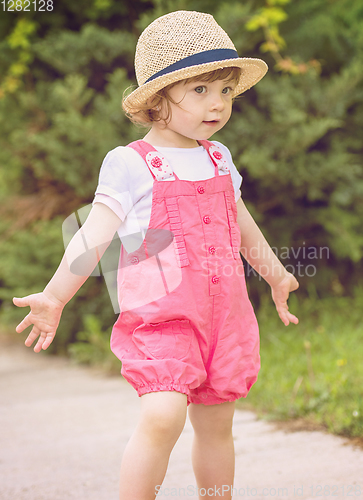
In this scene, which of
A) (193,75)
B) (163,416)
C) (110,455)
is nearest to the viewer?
(163,416)

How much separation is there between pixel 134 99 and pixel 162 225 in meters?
0.42

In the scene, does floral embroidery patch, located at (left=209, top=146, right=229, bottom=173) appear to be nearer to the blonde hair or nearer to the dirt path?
the blonde hair

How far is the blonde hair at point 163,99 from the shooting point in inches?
67.4

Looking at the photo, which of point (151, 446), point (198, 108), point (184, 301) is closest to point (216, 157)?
point (198, 108)

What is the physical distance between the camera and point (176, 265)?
1.67m

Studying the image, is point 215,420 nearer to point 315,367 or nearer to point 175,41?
point 175,41

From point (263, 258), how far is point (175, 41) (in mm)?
763

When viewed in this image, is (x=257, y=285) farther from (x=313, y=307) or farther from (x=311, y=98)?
(x=311, y=98)

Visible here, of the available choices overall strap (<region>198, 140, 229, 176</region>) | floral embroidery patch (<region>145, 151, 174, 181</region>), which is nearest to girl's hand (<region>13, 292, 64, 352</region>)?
floral embroidery patch (<region>145, 151, 174, 181</region>)

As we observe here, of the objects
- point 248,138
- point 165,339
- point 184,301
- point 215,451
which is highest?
point 248,138

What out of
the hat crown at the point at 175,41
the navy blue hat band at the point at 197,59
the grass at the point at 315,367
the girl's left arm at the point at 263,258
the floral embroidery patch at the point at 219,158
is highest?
the hat crown at the point at 175,41

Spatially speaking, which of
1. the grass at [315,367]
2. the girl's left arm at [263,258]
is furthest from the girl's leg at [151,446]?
the grass at [315,367]

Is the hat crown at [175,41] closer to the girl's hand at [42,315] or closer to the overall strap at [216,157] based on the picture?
the overall strap at [216,157]

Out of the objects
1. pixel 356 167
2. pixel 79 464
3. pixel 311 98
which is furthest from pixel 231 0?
pixel 79 464
